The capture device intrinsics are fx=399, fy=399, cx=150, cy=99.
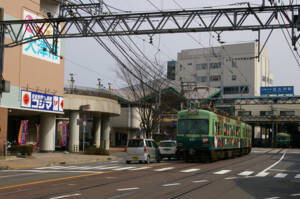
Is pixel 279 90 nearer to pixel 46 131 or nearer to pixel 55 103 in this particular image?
pixel 46 131

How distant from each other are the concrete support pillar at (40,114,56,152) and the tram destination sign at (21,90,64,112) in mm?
1575

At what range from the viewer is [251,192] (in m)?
12.7

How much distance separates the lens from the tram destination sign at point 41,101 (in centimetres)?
2998

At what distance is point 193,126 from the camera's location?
26.5m

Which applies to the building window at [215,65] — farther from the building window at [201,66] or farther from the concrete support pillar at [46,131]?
the concrete support pillar at [46,131]

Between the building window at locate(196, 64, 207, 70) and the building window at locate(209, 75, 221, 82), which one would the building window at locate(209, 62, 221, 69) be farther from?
the building window at locate(209, 75, 221, 82)

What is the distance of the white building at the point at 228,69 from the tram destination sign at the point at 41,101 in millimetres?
59939

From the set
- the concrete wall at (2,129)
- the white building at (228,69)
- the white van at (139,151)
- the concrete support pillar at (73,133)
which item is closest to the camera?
the white van at (139,151)

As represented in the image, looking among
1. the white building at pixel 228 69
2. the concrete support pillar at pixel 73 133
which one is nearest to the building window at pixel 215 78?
the white building at pixel 228 69

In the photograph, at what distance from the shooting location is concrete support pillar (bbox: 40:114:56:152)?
114 feet

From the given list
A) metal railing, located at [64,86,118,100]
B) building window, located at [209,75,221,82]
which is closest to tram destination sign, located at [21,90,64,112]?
metal railing, located at [64,86,118,100]

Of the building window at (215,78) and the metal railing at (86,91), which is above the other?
the building window at (215,78)

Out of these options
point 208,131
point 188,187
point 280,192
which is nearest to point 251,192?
point 280,192

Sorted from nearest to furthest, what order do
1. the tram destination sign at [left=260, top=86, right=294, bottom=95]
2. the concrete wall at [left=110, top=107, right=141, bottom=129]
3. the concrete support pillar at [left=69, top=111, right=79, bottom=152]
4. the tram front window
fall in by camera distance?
the tram front window, the concrete support pillar at [left=69, top=111, right=79, bottom=152], the concrete wall at [left=110, top=107, right=141, bottom=129], the tram destination sign at [left=260, top=86, right=294, bottom=95]
